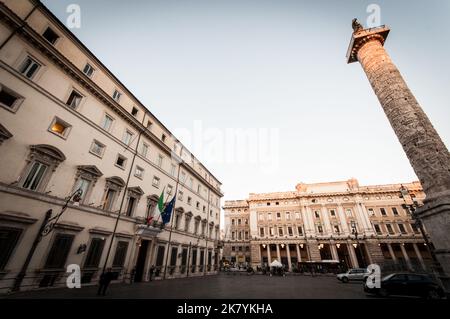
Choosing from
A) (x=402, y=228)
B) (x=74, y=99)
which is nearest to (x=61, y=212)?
(x=74, y=99)

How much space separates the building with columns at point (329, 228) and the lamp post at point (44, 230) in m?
41.5

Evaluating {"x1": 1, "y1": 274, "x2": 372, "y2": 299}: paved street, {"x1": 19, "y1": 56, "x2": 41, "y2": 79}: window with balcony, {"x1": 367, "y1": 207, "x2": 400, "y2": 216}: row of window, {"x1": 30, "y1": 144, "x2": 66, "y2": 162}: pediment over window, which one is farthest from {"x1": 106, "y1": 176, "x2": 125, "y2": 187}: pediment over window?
{"x1": 367, "y1": 207, "x2": 400, "y2": 216}: row of window

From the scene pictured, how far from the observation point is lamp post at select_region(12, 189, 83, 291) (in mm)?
10416

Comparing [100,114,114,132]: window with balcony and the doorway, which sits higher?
[100,114,114,132]: window with balcony

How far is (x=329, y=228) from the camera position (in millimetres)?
46688

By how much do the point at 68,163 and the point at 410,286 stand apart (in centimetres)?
2225

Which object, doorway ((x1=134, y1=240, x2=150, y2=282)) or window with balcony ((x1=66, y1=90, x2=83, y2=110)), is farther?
doorway ((x1=134, y1=240, x2=150, y2=282))

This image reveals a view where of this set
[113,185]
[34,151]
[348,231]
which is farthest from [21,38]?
[348,231]

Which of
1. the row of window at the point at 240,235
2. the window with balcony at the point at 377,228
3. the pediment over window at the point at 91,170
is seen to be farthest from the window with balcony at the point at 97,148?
the window with balcony at the point at 377,228

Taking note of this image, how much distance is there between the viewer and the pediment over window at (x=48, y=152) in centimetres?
1184

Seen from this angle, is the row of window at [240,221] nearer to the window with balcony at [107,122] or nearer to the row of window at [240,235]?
A: the row of window at [240,235]

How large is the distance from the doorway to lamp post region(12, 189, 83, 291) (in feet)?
29.6

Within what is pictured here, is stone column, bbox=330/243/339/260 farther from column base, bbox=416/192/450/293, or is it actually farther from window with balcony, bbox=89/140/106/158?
window with balcony, bbox=89/140/106/158

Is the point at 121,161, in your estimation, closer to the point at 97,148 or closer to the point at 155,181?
the point at 97,148
